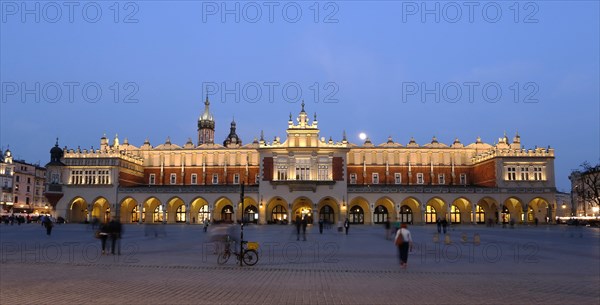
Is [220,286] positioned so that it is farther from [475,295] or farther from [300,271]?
[475,295]

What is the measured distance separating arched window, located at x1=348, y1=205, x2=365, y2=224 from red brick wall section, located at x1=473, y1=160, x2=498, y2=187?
18.4m

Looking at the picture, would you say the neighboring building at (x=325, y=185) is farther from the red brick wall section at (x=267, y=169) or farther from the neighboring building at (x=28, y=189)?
the neighboring building at (x=28, y=189)

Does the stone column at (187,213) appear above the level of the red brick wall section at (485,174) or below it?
below

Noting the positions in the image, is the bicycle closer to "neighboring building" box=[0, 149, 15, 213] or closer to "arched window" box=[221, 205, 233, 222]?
"arched window" box=[221, 205, 233, 222]

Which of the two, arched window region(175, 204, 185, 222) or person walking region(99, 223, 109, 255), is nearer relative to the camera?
person walking region(99, 223, 109, 255)

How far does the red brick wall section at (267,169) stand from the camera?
7700 centimetres

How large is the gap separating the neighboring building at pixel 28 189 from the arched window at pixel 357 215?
68.0m

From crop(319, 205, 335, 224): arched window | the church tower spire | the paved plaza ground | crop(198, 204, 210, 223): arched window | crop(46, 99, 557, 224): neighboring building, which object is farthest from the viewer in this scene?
the church tower spire

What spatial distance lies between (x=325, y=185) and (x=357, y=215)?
8.50 m

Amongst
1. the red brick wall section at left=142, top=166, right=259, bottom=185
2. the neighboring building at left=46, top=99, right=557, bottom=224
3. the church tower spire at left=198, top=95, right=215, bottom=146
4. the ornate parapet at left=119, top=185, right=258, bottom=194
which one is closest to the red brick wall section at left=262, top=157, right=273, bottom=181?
the neighboring building at left=46, top=99, right=557, bottom=224

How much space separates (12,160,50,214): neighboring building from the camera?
360 ft

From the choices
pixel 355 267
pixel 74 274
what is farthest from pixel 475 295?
pixel 74 274

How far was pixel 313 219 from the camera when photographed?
75.1 meters

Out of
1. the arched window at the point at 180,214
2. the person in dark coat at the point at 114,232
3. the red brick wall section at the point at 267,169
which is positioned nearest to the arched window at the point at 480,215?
the red brick wall section at the point at 267,169
